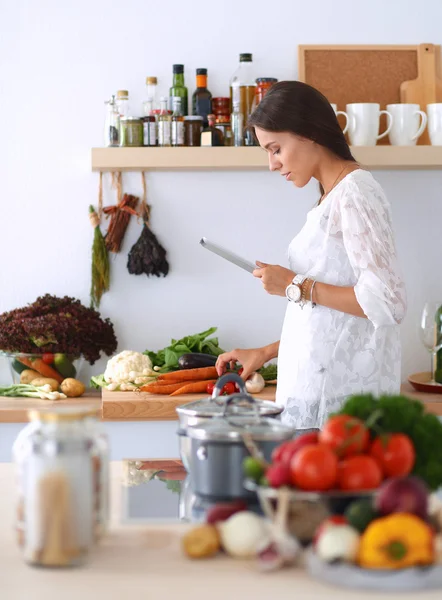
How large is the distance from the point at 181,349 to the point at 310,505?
2.12m

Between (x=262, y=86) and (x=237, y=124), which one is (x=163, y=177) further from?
(x=262, y=86)

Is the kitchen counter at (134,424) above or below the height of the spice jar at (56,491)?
below

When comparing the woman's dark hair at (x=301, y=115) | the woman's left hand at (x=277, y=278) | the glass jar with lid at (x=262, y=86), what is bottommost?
the woman's left hand at (x=277, y=278)

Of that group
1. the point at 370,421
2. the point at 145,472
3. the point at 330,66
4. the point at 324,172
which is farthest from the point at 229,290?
the point at 370,421

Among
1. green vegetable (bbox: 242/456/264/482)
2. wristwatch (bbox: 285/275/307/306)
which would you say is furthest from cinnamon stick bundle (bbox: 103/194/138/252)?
green vegetable (bbox: 242/456/264/482)

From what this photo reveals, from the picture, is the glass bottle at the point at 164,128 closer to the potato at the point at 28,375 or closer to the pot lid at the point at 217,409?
the potato at the point at 28,375

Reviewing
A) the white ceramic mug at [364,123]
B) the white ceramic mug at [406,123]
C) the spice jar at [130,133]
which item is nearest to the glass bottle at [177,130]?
the spice jar at [130,133]

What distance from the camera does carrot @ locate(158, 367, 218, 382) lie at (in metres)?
3.08

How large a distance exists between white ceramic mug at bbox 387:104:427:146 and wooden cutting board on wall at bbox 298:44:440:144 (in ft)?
0.44

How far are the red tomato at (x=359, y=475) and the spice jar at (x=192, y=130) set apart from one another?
7.51 feet

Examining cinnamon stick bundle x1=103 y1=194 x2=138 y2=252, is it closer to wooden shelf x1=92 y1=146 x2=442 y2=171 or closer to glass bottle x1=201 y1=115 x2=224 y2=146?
wooden shelf x1=92 y1=146 x2=442 y2=171

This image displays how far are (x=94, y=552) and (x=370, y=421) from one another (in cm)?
39

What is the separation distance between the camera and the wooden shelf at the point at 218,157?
3.24 m

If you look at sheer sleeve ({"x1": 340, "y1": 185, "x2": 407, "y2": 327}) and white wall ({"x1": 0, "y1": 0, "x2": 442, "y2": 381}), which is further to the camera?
white wall ({"x1": 0, "y1": 0, "x2": 442, "y2": 381})
